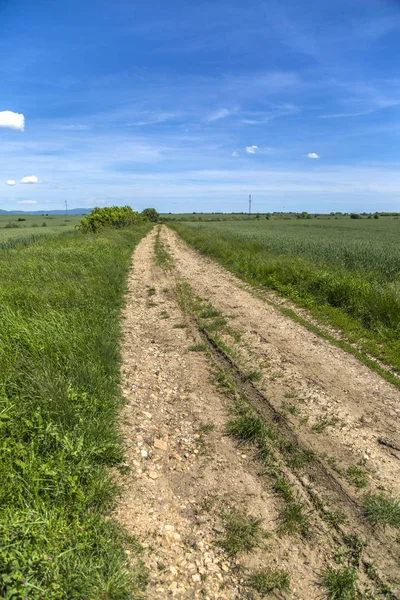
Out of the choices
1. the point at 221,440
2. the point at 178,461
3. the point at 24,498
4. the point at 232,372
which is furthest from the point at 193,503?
the point at 232,372

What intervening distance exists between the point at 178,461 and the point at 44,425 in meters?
1.43

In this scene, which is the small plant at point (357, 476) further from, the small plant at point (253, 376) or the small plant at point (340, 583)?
the small plant at point (253, 376)

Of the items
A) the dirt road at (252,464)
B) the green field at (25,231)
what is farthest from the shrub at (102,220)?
the dirt road at (252,464)

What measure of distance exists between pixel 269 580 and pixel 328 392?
121 inches

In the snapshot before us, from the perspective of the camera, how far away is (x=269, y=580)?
8.50 feet

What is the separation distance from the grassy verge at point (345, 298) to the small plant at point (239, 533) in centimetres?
421

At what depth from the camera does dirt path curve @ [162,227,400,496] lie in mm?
3947

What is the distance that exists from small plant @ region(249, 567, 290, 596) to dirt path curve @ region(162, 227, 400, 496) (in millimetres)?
1414

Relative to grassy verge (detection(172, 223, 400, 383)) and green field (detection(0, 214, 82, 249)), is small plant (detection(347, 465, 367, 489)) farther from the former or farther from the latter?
green field (detection(0, 214, 82, 249))

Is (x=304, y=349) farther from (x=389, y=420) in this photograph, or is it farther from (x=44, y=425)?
(x=44, y=425)

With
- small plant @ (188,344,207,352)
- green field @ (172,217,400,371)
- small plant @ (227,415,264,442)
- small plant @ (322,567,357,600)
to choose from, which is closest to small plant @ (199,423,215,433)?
small plant @ (227,415,264,442)

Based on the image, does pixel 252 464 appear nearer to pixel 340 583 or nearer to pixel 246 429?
pixel 246 429

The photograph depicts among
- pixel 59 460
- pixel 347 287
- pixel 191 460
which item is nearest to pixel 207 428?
pixel 191 460

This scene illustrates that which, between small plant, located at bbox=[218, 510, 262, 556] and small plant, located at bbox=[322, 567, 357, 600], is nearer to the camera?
small plant, located at bbox=[322, 567, 357, 600]
